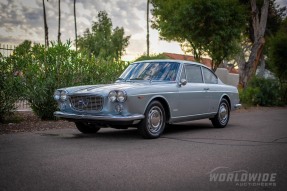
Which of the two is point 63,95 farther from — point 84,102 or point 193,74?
point 193,74

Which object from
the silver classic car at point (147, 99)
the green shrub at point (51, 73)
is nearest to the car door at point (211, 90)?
the silver classic car at point (147, 99)

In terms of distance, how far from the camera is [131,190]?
165 inches

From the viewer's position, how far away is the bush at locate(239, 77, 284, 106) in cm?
2130

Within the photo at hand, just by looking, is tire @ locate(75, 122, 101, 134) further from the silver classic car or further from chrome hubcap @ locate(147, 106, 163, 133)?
chrome hubcap @ locate(147, 106, 163, 133)

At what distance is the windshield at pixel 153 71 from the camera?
8711mm

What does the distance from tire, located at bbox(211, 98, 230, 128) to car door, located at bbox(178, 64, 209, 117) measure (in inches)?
28.3

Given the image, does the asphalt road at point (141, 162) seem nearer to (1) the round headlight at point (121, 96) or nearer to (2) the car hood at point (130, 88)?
(1) the round headlight at point (121, 96)

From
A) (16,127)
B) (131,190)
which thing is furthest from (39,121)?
(131,190)

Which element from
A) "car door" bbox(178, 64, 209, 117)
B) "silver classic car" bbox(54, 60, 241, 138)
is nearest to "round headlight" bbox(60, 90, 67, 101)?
"silver classic car" bbox(54, 60, 241, 138)

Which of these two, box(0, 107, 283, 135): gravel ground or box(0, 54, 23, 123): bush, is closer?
box(0, 107, 283, 135): gravel ground

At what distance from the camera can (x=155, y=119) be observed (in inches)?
309

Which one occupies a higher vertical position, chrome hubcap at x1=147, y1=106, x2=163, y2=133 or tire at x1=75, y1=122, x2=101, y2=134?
chrome hubcap at x1=147, y1=106, x2=163, y2=133

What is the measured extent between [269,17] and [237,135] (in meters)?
33.1

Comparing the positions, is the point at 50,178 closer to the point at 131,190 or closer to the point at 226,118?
the point at 131,190
